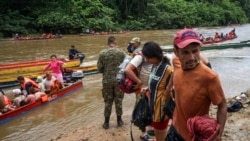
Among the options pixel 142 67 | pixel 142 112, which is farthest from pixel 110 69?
pixel 142 112

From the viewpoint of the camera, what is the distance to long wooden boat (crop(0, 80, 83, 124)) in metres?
8.56

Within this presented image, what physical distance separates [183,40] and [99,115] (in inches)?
Answer: 261

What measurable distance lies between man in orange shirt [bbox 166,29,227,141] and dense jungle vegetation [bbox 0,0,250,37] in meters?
36.1

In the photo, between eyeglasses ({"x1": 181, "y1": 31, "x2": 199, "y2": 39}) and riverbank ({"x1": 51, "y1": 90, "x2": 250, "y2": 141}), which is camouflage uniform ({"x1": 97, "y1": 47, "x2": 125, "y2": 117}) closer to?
riverbank ({"x1": 51, "y1": 90, "x2": 250, "y2": 141})

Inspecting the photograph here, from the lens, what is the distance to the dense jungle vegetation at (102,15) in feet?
132

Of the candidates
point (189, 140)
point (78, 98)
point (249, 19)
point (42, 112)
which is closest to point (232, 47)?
point (78, 98)

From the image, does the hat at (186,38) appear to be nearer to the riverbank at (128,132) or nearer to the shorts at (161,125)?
the shorts at (161,125)

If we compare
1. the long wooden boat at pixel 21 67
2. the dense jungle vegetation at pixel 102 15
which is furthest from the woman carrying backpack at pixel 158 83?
the dense jungle vegetation at pixel 102 15

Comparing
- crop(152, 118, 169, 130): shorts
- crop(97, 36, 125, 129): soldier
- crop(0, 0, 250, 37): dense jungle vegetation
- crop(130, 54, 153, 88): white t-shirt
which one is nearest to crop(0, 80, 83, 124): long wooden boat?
crop(97, 36, 125, 129): soldier

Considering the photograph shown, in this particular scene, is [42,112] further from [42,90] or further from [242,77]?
[242,77]

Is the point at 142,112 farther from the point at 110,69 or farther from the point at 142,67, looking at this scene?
the point at 110,69

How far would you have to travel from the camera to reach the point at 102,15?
45781mm

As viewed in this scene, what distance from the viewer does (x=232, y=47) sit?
22.7 m

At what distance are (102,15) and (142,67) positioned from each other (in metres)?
41.9
